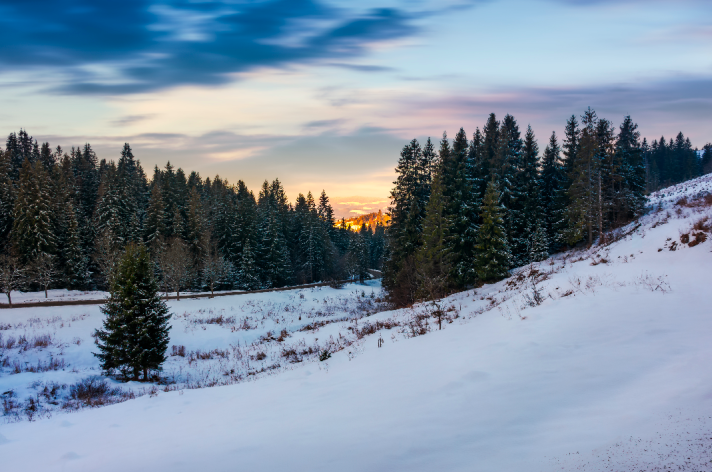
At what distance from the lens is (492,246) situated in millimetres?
30047

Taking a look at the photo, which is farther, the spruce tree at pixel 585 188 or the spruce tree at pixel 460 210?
the spruce tree at pixel 585 188

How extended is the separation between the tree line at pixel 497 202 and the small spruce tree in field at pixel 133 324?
1785cm

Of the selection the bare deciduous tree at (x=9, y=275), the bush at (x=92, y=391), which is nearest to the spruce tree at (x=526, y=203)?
the bush at (x=92, y=391)

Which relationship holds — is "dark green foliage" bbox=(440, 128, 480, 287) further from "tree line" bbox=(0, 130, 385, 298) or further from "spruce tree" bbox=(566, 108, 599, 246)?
"tree line" bbox=(0, 130, 385, 298)

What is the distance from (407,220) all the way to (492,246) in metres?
8.92

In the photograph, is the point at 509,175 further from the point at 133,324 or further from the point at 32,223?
the point at 32,223

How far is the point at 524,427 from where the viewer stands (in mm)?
4871

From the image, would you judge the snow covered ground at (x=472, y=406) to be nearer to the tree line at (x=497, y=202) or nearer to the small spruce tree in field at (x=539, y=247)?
the tree line at (x=497, y=202)

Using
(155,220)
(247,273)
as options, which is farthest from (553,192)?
(155,220)

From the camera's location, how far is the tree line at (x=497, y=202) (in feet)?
101

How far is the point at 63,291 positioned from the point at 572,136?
6616 centimetres

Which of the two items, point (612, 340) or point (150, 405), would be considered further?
point (150, 405)

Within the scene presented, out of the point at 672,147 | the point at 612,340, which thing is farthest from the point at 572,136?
the point at 672,147

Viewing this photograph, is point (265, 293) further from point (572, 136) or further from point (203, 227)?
point (572, 136)
